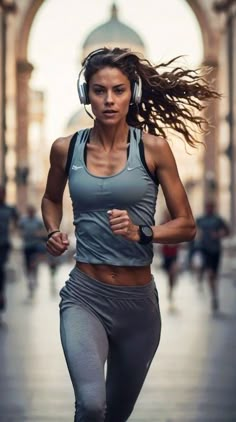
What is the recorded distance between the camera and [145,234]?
169 inches

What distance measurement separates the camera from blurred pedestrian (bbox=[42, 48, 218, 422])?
14.5 ft

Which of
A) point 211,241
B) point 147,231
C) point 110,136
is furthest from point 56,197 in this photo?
point 211,241

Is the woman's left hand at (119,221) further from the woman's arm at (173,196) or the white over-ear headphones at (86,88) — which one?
the white over-ear headphones at (86,88)

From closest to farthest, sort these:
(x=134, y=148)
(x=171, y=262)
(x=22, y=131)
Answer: (x=134, y=148) → (x=171, y=262) → (x=22, y=131)

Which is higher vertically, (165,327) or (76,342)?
(76,342)

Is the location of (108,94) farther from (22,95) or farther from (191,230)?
(22,95)

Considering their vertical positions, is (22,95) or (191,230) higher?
(22,95)

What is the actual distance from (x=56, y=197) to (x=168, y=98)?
0.60 meters

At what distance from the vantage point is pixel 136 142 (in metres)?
4.55

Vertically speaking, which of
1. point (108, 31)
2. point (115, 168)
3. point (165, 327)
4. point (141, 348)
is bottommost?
point (165, 327)

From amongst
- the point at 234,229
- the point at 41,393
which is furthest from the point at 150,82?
the point at 234,229

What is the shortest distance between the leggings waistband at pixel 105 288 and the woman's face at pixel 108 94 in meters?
0.59

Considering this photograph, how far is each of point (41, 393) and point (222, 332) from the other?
16.7 ft

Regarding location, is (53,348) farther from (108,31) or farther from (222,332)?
(108,31)
